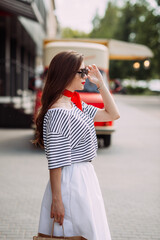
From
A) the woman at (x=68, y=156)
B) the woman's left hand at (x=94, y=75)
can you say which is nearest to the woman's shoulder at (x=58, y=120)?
the woman at (x=68, y=156)

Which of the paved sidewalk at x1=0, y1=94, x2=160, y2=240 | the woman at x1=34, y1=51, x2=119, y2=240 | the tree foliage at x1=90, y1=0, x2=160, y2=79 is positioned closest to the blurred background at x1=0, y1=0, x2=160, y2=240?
the paved sidewalk at x1=0, y1=94, x2=160, y2=240

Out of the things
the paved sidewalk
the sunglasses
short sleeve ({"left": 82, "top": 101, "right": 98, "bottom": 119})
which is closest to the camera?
the sunglasses

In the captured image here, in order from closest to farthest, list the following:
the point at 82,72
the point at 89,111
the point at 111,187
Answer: the point at 82,72 < the point at 89,111 < the point at 111,187

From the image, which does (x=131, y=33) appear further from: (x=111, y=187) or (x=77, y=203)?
(x=77, y=203)

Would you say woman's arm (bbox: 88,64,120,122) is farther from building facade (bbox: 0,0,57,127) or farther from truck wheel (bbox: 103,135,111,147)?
building facade (bbox: 0,0,57,127)

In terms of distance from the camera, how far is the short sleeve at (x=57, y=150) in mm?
2533

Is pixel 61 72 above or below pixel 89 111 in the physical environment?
above

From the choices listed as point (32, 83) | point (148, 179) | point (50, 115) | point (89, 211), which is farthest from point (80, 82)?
point (32, 83)

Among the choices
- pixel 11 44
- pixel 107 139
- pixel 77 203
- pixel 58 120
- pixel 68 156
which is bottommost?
pixel 107 139

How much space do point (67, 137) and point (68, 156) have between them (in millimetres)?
119

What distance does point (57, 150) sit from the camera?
254cm

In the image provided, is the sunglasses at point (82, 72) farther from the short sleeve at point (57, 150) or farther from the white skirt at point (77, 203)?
the white skirt at point (77, 203)

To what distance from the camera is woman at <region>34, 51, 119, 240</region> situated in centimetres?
Result: 255

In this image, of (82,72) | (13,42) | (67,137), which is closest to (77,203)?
(67,137)
